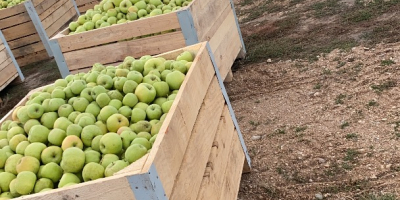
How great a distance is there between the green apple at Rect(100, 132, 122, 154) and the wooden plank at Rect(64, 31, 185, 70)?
7.39 ft

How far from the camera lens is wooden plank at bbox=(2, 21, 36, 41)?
8732mm

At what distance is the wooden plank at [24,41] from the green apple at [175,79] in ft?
22.2

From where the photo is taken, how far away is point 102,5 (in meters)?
5.36

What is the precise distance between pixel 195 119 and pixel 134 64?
730 millimetres

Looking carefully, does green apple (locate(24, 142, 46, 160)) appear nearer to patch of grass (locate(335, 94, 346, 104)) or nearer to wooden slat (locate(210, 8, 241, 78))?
wooden slat (locate(210, 8, 241, 78))

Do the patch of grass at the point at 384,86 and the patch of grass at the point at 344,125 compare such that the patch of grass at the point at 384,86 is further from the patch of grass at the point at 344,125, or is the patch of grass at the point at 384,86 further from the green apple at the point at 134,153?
the green apple at the point at 134,153

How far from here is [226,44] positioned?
17.9 feet

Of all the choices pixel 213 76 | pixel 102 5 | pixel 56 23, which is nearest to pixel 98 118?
pixel 213 76

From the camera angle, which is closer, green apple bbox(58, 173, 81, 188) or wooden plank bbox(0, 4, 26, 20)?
green apple bbox(58, 173, 81, 188)

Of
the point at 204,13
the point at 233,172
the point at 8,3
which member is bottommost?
the point at 233,172

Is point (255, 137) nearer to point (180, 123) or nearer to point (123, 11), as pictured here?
point (180, 123)

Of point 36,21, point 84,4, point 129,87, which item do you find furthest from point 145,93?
point 84,4

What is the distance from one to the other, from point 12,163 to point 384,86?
11.7ft

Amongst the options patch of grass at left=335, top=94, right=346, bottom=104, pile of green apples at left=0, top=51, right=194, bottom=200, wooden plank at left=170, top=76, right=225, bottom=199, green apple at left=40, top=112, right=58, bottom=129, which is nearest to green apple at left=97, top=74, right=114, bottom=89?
pile of green apples at left=0, top=51, right=194, bottom=200
